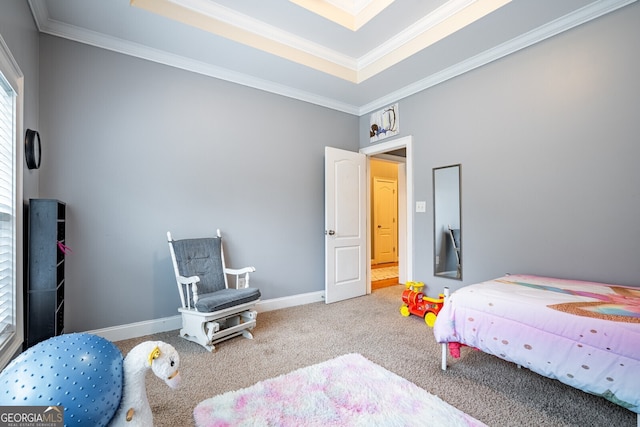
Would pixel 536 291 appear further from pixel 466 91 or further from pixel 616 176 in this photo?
pixel 466 91

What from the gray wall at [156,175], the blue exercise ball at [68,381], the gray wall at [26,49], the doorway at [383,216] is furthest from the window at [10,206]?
the doorway at [383,216]

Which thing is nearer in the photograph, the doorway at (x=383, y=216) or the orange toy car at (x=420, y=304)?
the orange toy car at (x=420, y=304)

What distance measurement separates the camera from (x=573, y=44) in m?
2.31

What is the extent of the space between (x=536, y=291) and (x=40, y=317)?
10.2 feet

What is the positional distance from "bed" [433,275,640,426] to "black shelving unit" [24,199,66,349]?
2517 mm

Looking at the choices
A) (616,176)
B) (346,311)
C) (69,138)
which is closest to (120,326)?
(69,138)

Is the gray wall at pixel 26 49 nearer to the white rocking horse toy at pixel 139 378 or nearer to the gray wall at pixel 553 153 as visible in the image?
the white rocking horse toy at pixel 139 378

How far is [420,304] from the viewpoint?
309cm

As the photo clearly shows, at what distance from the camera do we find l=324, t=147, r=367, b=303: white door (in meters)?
3.76

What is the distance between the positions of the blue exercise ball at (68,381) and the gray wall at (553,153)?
299 centimetres

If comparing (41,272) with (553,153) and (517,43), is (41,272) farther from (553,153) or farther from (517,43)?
(517,43)

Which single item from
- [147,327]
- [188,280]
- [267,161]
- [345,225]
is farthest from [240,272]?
[345,225]

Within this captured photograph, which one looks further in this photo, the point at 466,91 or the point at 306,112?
the point at 306,112

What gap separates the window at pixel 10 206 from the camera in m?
1.61
